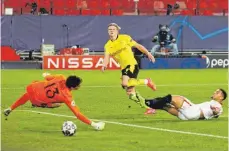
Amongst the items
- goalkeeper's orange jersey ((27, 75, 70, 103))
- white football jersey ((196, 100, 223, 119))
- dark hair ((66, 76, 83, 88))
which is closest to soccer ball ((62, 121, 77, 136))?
goalkeeper's orange jersey ((27, 75, 70, 103))

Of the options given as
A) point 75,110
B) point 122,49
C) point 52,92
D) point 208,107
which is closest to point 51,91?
point 52,92

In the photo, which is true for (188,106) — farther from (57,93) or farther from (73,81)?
(57,93)

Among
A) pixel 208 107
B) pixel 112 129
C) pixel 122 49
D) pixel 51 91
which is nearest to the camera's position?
pixel 51 91

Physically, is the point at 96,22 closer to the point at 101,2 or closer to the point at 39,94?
the point at 101,2

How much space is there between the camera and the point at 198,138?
47.9ft

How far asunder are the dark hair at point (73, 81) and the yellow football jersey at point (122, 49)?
4.46 m

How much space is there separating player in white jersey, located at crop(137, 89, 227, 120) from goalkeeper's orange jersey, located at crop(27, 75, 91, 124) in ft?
7.58

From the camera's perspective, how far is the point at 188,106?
55.0ft

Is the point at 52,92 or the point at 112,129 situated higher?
the point at 52,92

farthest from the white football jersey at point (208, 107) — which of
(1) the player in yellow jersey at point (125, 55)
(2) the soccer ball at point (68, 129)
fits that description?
(2) the soccer ball at point (68, 129)

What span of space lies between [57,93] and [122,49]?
4695 mm

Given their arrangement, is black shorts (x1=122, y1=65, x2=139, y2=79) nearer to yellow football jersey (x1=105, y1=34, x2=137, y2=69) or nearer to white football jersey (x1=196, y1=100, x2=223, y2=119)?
yellow football jersey (x1=105, y1=34, x2=137, y2=69)

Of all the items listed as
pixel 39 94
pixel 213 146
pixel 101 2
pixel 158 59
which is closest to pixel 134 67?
pixel 39 94

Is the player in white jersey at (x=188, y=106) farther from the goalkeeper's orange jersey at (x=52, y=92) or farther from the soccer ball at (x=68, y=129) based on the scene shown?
the soccer ball at (x=68, y=129)
